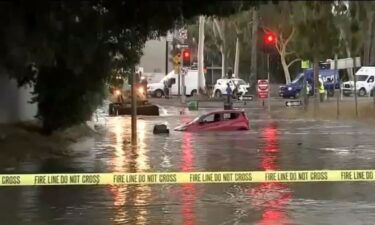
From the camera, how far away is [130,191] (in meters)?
11.9

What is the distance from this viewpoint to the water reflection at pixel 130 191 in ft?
31.8

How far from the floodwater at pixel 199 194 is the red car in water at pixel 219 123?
6.86 m

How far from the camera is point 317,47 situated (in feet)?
19.7

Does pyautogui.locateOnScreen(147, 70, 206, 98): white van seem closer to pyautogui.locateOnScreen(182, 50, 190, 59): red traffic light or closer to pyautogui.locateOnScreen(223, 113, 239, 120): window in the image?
pyautogui.locateOnScreen(182, 50, 190, 59): red traffic light

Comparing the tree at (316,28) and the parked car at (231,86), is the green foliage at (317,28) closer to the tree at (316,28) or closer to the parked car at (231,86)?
the tree at (316,28)

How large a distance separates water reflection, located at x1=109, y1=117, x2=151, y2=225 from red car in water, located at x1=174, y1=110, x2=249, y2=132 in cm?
697

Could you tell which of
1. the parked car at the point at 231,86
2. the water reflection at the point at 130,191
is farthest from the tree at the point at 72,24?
the parked car at the point at 231,86

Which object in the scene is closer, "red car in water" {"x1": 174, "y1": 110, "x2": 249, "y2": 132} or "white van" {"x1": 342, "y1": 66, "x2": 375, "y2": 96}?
"red car in water" {"x1": 174, "y1": 110, "x2": 249, "y2": 132}

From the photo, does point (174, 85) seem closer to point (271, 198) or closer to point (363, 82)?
point (363, 82)

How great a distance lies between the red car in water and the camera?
28031mm

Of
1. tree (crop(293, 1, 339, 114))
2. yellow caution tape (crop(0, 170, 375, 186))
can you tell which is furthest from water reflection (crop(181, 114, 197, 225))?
tree (crop(293, 1, 339, 114))

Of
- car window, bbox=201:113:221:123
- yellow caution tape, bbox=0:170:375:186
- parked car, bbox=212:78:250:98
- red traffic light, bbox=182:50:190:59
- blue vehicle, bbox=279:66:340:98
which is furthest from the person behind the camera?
parked car, bbox=212:78:250:98

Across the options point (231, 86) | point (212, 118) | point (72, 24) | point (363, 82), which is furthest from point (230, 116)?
point (363, 82)

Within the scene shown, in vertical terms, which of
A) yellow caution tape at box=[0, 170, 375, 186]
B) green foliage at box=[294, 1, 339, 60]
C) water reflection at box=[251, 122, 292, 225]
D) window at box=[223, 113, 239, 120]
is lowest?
water reflection at box=[251, 122, 292, 225]
